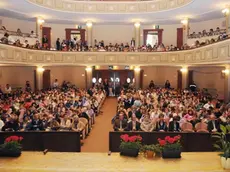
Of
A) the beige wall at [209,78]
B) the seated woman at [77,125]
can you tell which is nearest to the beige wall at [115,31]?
the beige wall at [209,78]

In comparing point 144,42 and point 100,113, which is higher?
point 144,42

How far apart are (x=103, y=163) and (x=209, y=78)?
16.2m

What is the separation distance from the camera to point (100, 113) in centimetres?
1555

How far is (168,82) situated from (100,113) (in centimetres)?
921

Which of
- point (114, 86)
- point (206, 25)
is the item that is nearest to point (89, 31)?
point (114, 86)

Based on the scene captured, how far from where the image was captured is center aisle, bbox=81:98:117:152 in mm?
9547

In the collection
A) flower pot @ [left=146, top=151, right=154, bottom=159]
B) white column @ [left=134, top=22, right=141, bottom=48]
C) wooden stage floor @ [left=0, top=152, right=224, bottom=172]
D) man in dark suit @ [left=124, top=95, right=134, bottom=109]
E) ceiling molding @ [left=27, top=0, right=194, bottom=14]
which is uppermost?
ceiling molding @ [left=27, top=0, right=194, bottom=14]

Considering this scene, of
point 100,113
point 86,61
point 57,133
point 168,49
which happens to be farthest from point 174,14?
point 57,133

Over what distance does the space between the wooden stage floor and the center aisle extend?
9.54 ft

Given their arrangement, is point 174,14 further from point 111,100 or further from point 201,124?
point 201,124

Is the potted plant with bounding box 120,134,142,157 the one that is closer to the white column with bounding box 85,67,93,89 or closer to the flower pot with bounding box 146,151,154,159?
the flower pot with bounding box 146,151,154,159

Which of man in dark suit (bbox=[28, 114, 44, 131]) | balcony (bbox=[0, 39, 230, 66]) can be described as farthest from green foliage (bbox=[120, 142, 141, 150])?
balcony (bbox=[0, 39, 230, 66])

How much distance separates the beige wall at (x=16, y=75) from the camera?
19734 millimetres

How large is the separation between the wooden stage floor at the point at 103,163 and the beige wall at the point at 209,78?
44.7 feet
